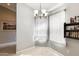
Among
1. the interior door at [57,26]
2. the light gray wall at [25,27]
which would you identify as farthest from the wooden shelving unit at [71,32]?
the light gray wall at [25,27]

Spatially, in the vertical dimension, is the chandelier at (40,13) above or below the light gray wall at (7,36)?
above

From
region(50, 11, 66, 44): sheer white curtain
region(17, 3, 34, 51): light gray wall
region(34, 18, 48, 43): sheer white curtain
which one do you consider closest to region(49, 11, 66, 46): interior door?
region(50, 11, 66, 44): sheer white curtain

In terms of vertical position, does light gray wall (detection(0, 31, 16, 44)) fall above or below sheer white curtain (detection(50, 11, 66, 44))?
below

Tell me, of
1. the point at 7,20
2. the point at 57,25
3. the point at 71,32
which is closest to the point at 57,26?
the point at 57,25

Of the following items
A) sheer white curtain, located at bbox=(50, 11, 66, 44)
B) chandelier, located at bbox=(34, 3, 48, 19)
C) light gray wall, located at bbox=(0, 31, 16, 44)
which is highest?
chandelier, located at bbox=(34, 3, 48, 19)

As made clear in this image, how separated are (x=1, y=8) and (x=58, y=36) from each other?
1.67 m

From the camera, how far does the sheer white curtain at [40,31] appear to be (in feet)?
8.59

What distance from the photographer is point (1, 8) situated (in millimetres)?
2736

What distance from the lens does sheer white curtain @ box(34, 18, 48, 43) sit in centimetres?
262

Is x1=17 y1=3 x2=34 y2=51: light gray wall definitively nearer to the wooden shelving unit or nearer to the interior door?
the interior door

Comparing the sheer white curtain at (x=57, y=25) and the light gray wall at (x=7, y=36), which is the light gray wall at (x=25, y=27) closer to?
the light gray wall at (x=7, y=36)

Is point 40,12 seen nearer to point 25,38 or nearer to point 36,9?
point 36,9

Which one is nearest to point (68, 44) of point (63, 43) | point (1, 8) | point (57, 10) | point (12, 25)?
point (63, 43)

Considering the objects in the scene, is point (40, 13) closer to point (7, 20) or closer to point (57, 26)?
point (57, 26)
